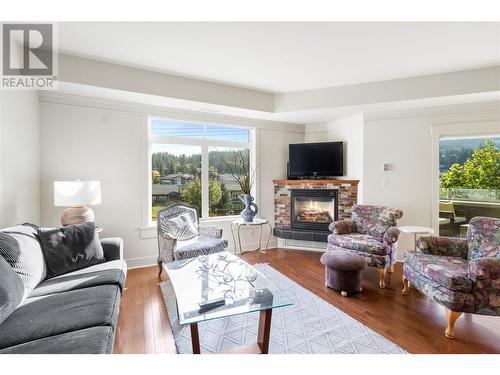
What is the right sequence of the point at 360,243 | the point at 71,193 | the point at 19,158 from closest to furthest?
the point at 19,158, the point at 71,193, the point at 360,243

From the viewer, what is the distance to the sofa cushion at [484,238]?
7.52 feet

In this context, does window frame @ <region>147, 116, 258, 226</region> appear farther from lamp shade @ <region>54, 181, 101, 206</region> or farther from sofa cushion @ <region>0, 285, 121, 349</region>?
sofa cushion @ <region>0, 285, 121, 349</region>

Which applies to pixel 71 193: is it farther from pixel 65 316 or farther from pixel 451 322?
pixel 451 322

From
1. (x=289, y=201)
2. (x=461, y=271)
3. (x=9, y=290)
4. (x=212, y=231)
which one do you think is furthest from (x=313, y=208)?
(x=9, y=290)

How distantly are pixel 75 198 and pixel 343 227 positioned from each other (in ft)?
11.2

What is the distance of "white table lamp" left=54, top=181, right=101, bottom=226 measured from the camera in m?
2.66

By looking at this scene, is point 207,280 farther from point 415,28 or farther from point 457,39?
point 457,39

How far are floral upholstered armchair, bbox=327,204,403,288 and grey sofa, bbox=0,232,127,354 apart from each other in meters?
2.67

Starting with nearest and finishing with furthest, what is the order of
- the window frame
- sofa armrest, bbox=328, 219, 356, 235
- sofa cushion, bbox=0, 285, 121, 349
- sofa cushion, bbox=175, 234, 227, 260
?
sofa cushion, bbox=0, 285, 121, 349 → sofa cushion, bbox=175, 234, 227, 260 → sofa armrest, bbox=328, 219, 356, 235 → the window frame

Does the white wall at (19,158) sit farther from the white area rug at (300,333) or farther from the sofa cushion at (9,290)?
the white area rug at (300,333)

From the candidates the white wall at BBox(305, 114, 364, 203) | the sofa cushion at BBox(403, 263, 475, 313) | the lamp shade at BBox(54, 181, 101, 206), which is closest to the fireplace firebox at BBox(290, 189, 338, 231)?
the white wall at BBox(305, 114, 364, 203)

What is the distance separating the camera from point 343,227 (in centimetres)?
352

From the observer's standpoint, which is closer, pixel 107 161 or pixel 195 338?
pixel 195 338
